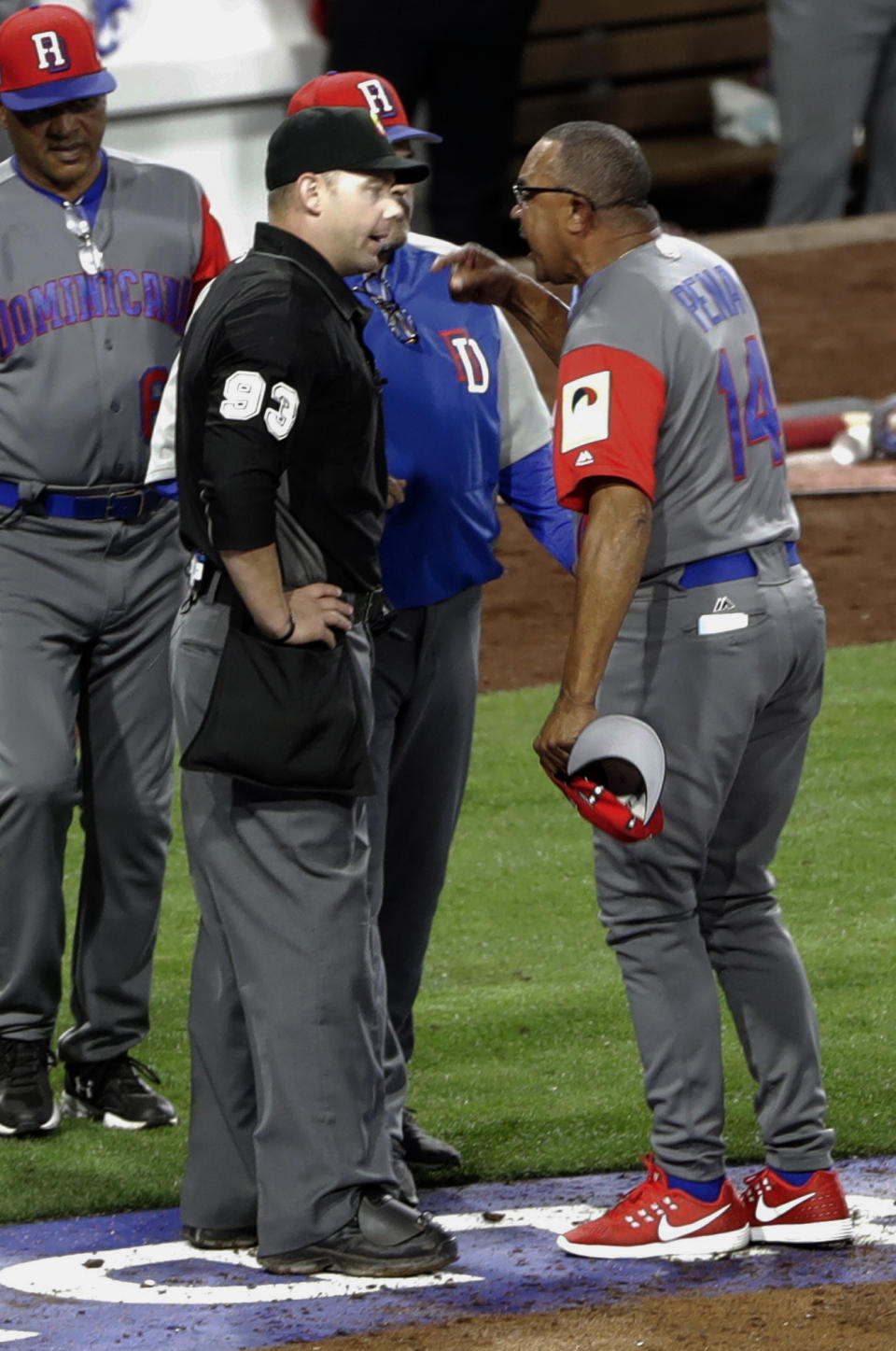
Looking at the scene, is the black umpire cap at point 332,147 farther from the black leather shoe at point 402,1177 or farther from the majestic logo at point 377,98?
the black leather shoe at point 402,1177

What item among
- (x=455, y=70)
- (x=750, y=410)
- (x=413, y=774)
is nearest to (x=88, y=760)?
(x=413, y=774)

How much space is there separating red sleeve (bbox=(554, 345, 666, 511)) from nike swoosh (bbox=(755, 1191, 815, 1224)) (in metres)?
1.18

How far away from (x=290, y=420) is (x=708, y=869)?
104 centimetres

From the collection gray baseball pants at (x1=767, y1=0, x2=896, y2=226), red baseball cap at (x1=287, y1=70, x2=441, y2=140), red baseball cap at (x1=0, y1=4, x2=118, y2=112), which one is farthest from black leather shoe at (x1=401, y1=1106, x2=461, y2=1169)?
gray baseball pants at (x1=767, y1=0, x2=896, y2=226)

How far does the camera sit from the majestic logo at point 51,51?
4578 millimetres

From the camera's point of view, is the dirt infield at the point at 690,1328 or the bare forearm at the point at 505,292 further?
the bare forearm at the point at 505,292

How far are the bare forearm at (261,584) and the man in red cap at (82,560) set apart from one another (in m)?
1.06

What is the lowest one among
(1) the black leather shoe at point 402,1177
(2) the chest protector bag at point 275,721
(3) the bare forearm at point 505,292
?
(1) the black leather shoe at point 402,1177

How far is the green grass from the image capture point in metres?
4.48

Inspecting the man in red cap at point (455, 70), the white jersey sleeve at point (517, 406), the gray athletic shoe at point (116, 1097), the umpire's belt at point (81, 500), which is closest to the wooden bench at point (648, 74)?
the man in red cap at point (455, 70)

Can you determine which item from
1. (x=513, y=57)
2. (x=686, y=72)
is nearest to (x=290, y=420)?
(x=513, y=57)

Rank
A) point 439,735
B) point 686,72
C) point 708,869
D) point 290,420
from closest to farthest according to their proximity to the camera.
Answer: point 290,420
point 708,869
point 439,735
point 686,72

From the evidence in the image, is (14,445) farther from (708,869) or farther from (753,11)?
(753,11)

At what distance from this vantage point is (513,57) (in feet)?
36.7
